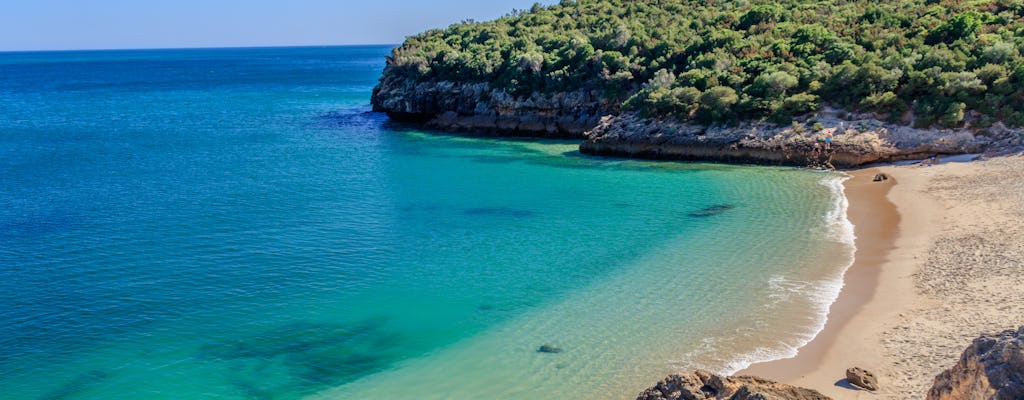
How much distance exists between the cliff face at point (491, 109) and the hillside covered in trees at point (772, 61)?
0.78 m

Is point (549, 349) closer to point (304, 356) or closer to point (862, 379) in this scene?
point (304, 356)

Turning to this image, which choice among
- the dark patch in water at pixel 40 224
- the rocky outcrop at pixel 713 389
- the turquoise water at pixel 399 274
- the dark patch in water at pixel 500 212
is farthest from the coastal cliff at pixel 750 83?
the rocky outcrop at pixel 713 389

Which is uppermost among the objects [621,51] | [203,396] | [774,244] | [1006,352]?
[621,51]

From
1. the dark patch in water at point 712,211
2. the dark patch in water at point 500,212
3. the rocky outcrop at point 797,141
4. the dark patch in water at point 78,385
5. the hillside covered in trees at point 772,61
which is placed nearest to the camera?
the dark patch in water at point 78,385

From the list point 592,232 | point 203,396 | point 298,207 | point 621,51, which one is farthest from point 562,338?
point 621,51

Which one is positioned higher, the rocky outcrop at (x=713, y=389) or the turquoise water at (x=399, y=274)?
the rocky outcrop at (x=713, y=389)

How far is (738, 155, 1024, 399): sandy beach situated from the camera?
1455cm

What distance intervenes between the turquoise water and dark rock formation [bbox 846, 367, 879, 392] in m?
1.96

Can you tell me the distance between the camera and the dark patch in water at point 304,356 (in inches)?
599

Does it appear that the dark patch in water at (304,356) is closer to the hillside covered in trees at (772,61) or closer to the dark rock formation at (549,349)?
the dark rock formation at (549,349)

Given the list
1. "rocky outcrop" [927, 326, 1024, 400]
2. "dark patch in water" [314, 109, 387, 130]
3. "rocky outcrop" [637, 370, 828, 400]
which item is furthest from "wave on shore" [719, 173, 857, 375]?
"dark patch in water" [314, 109, 387, 130]

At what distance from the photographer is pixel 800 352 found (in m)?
15.7

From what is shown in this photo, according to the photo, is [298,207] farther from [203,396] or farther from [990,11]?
[990,11]

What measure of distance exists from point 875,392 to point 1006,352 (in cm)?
631
